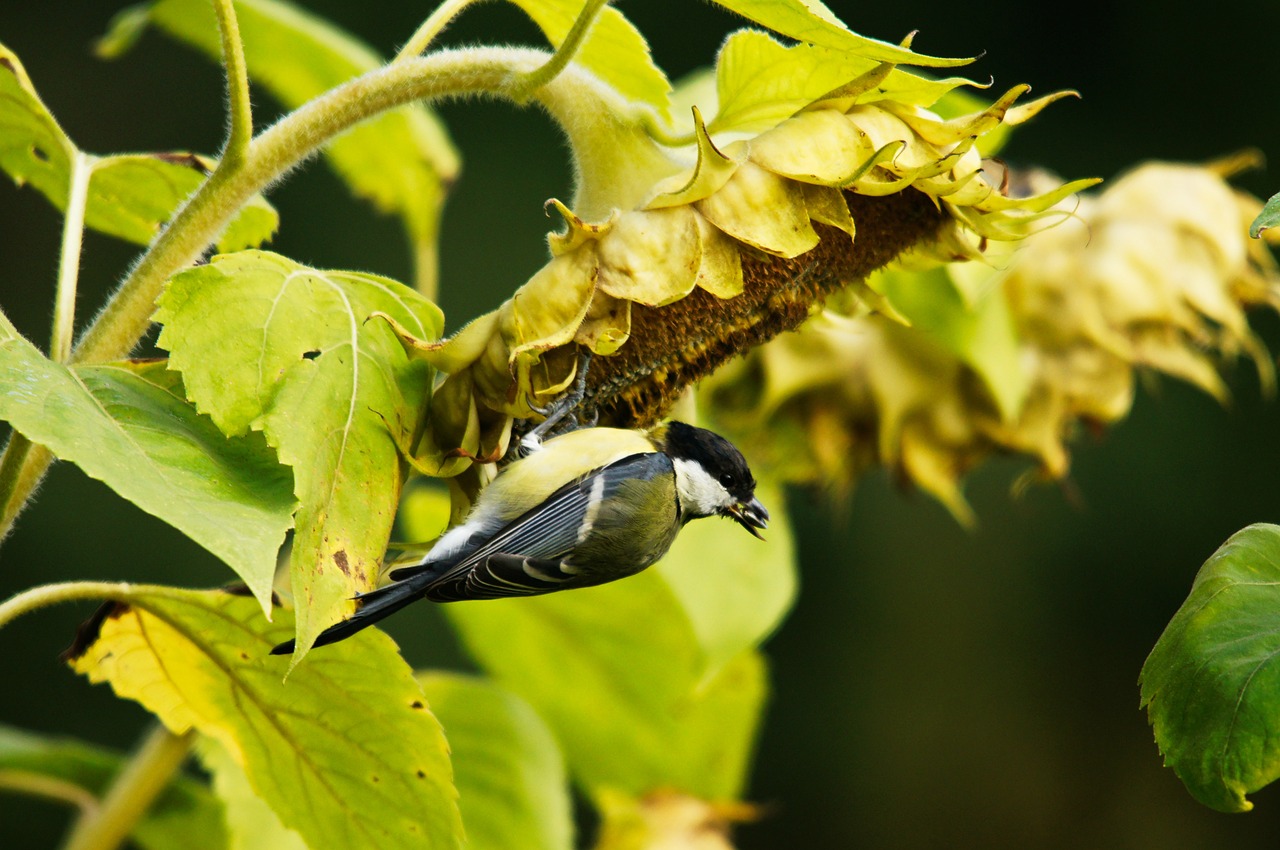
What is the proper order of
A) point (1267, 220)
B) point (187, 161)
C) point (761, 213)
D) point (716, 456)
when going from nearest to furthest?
point (1267, 220) → point (761, 213) → point (187, 161) → point (716, 456)

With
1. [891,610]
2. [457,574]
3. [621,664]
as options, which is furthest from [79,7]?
[457,574]

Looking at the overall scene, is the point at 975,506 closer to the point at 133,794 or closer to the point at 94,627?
the point at 133,794

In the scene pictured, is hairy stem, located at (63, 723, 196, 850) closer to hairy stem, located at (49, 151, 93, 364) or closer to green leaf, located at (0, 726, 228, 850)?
green leaf, located at (0, 726, 228, 850)

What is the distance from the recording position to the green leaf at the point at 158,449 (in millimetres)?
638

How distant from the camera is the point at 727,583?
127cm

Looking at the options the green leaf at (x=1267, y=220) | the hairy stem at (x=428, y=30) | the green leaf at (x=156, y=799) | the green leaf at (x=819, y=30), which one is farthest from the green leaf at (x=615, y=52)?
the green leaf at (x=156, y=799)

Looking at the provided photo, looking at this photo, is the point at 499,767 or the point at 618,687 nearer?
the point at 499,767

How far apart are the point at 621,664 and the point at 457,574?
57cm

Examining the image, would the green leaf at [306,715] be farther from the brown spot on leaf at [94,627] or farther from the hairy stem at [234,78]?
the hairy stem at [234,78]

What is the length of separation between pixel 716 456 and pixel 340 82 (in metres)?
0.57

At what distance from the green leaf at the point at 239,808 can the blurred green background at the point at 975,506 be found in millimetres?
2524

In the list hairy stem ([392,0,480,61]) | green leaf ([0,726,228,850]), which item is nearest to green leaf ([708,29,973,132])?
hairy stem ([392,0,480,61])

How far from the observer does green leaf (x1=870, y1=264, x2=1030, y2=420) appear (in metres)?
1.26

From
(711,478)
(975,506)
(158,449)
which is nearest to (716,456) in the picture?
(711,478)
